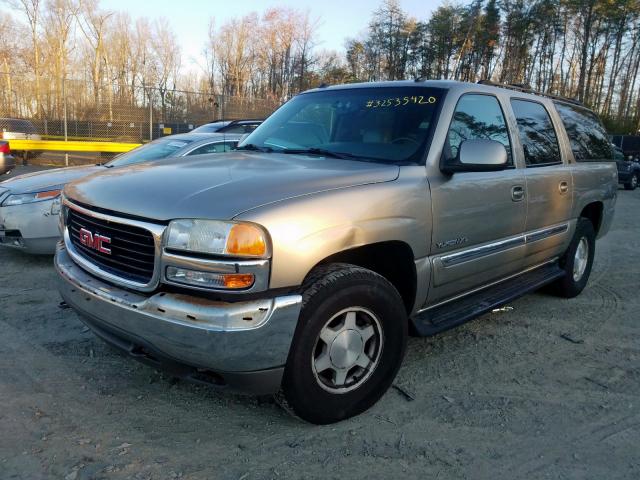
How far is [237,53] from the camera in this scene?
49812 mm

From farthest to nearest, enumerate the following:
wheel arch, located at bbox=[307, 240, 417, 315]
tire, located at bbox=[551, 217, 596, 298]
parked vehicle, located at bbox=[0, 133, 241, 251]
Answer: parked vehicle, located at bbox=[0, 133, 241, 251] < tire, located at bbox=[551, 217, 596, 298] < wheel arch, located at bbox=[307, 240, 417, 315]

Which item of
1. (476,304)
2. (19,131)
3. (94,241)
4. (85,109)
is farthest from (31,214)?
(19,131)

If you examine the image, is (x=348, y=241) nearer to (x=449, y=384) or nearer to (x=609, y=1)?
(x=449, y=384)

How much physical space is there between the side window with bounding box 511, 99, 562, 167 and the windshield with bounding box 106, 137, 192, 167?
3783mm

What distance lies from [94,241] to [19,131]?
58.2 ft

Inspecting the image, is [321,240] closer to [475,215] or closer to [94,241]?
[94,241]

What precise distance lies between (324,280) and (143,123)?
58.5 ft

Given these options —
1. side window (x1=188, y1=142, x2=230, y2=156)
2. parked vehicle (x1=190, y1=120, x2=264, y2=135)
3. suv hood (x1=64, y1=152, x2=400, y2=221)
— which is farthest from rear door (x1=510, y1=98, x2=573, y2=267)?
parked vehicle (x1=190, y1=120, x2=264, y2=135)

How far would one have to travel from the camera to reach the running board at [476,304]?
10.7 ft

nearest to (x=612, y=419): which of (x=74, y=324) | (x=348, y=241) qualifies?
(x=348, y=241)

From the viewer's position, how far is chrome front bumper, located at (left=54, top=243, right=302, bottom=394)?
2.29m

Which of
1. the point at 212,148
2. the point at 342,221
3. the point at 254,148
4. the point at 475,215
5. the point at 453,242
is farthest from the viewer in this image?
the point at 212,148

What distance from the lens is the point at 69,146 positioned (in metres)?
16.0

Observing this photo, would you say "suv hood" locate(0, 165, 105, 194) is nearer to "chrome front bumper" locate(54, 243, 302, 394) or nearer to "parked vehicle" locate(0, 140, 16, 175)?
"chrome front bumper" locate(54, 243, 302, 394)
